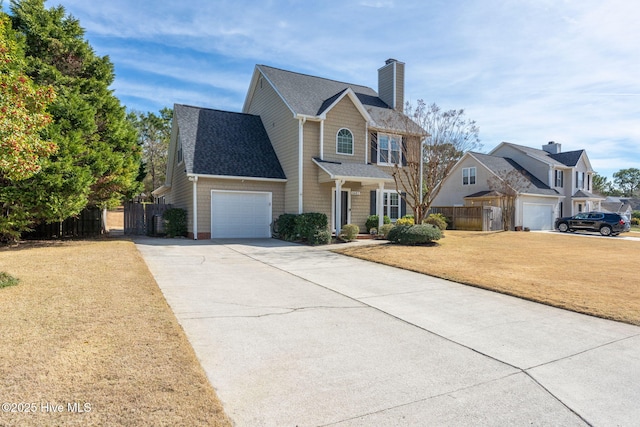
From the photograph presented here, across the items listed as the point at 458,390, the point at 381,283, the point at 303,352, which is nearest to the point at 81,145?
the point at 381,283

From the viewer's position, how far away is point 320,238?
1525 centimetres

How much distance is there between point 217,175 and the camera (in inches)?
674

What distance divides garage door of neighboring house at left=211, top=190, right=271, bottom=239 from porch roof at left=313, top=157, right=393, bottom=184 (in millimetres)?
3229

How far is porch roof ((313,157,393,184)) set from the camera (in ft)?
54.2

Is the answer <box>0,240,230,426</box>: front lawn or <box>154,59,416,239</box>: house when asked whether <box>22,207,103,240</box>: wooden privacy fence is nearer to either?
<box>154,59,416,239</box>: house

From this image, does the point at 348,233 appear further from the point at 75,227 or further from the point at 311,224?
the point at 75,227

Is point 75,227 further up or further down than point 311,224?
further down

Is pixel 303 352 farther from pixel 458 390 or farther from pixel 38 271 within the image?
pixel 38 271

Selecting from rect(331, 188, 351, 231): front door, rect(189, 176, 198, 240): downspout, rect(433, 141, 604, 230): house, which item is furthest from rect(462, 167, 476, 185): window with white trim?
rect(189, 176, 198, 240): downspout

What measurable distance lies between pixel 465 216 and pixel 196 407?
83.9 feet

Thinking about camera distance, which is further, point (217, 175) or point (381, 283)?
point (217, 175)

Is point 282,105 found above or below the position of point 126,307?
above

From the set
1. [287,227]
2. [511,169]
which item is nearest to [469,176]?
[511,169]

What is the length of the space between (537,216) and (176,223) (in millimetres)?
27632
